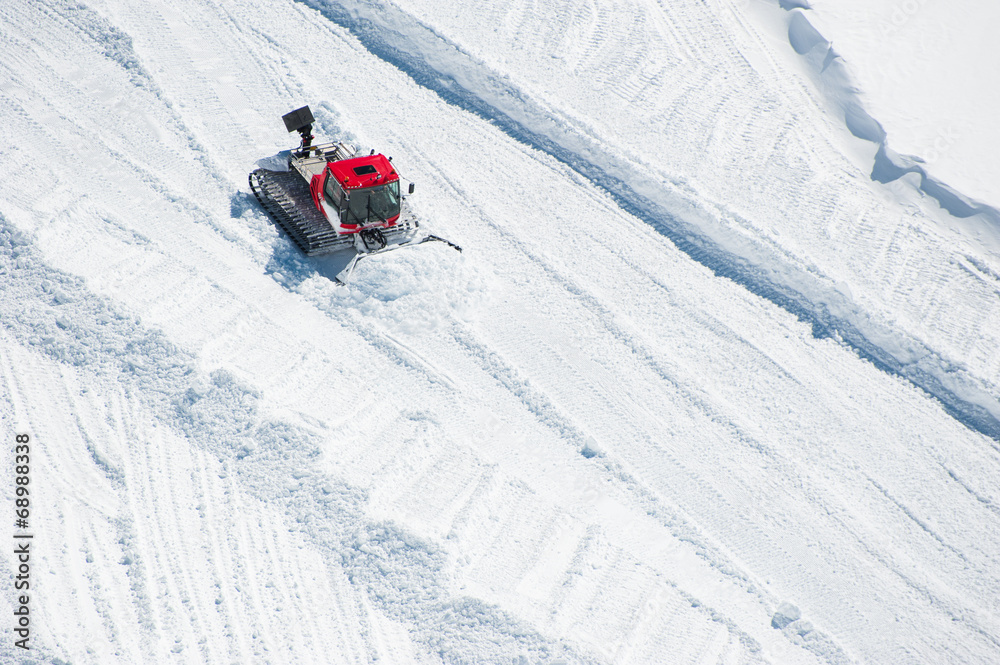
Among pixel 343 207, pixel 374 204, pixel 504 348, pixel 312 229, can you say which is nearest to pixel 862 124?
pixel 504 348

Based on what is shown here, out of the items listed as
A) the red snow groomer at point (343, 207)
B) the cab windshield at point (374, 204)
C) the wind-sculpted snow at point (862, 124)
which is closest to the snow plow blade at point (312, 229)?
the red snow groomer at point (343, 207)

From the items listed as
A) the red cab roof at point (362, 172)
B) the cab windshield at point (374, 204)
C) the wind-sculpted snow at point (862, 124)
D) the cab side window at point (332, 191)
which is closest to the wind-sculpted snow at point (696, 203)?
the wind-sculpted snow at point (862, 124)

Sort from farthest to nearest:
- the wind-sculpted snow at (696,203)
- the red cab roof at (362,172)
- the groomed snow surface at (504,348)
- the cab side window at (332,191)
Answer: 1. the cab side window at (332,191)
2. the red cab roof at (362,172)
3. the wind-sculpted snow at (696,203)
4. the groomed snow surface at (504,348)

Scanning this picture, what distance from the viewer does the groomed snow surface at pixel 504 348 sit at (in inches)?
288

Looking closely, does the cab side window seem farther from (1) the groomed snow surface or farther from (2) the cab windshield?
(1) the groomed snow surface

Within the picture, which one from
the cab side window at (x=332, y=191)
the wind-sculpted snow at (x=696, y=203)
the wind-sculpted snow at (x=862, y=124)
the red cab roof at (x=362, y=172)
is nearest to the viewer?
the wind-sculpted snow at (x=696, y=203)

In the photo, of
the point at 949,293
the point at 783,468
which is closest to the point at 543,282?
the point at 783,468

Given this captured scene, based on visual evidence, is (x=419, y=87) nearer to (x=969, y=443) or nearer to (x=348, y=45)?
(x=348, y=45)

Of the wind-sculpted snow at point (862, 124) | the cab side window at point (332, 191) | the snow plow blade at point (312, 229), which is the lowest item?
the snow plow blade at point (312, 229)

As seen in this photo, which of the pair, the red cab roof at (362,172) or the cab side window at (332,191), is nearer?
the red cab roof at (362,172)

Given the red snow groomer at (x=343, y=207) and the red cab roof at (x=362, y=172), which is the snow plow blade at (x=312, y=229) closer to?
the red snow groomer at (x=343, y=207)

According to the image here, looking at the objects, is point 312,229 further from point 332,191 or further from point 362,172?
point 362,172

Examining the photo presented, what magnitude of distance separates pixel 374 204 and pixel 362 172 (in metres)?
0.42

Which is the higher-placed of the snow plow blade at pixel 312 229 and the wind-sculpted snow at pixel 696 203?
the wind-sculpted snow at pixel 696 203
